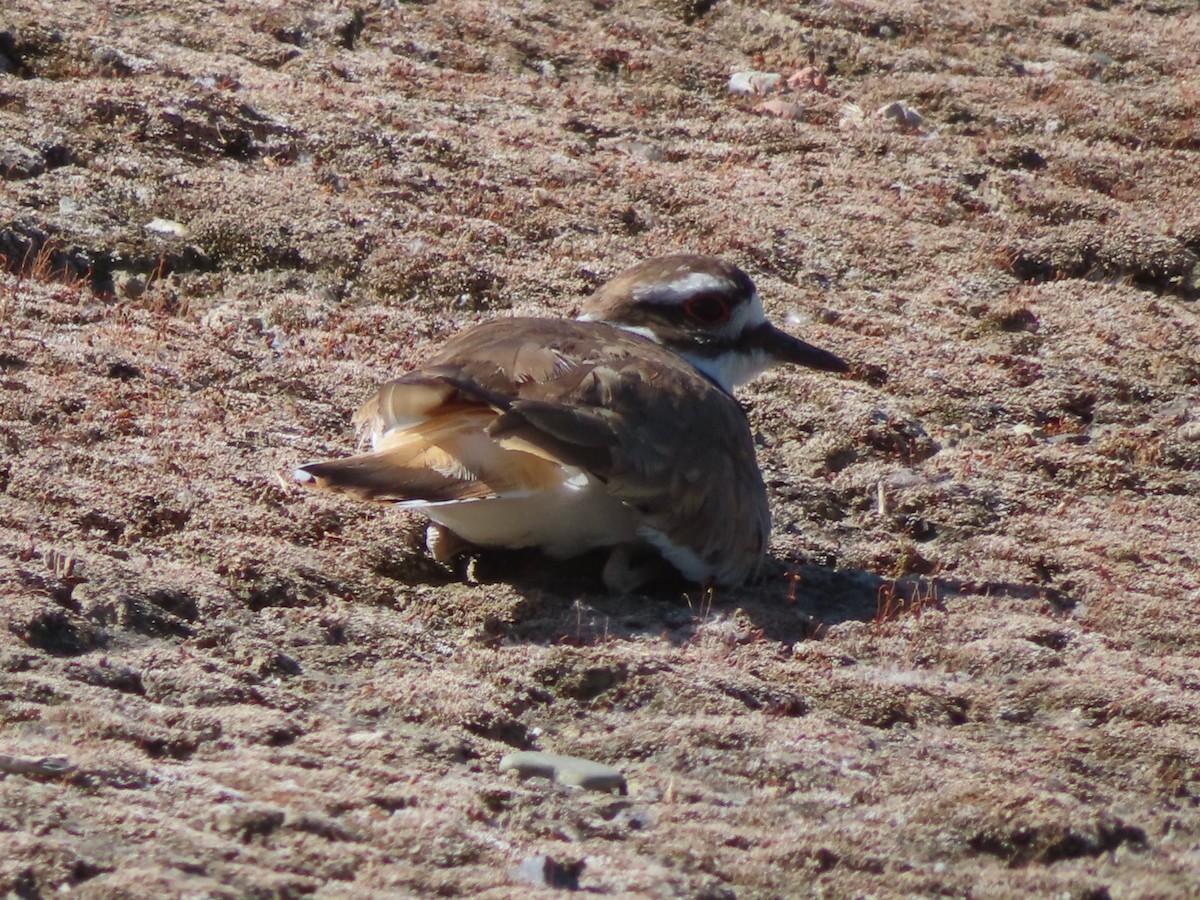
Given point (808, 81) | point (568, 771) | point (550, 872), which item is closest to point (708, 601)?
point (568, 771)

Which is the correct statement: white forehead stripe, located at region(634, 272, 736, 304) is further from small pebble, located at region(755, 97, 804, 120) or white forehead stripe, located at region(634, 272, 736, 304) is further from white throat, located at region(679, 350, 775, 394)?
small pebble, located at region(755, 97, 804, 120)

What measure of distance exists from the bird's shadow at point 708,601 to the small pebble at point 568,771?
0.92 meters

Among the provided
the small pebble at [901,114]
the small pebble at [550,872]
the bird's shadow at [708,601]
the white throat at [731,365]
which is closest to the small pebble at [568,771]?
the small pebble at [550,872]

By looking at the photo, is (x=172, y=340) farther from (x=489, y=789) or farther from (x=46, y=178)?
(x=489, y=789)

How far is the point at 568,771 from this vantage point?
460 cm

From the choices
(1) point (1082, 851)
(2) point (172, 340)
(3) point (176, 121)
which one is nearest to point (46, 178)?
(3) point (176, 121)

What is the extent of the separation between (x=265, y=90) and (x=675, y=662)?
7111mm

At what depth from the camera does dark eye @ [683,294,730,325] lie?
748cm

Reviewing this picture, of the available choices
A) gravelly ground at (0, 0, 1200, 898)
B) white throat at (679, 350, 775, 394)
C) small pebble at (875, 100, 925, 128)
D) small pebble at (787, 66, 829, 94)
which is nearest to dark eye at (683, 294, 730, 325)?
white throat at (679, 350, 775, 394)

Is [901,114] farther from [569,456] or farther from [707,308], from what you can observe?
[569,456]

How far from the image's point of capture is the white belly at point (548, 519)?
588cm

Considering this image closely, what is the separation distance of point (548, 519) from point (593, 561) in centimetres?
49

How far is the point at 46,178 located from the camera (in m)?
9.35

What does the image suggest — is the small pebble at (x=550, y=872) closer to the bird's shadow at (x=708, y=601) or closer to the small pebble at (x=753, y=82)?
the bird's shadow at (x=708, y=601)
